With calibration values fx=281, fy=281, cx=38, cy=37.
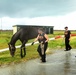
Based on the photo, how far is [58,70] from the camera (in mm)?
12820

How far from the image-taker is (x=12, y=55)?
18391 mm

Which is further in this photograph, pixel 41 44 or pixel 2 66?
pixel 41 44

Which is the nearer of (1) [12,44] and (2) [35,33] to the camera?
(1) [12,44]

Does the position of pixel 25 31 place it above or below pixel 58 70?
above

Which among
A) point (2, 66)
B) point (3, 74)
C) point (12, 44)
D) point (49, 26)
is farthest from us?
point (49, 26)

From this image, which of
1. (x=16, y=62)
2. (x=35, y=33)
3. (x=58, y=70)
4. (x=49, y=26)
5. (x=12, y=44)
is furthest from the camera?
(x=49, y=26)

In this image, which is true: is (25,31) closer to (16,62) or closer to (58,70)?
(16,62)

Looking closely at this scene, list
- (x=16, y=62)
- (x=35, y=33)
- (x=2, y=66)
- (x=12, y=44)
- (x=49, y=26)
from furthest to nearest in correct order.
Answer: (x=49, y=26)
(x=35, y=33)
(x=12, y=44)
(x=16, y=62)
(x=2, y=66)

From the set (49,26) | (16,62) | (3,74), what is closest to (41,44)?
(16,62)

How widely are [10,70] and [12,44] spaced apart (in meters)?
5.36

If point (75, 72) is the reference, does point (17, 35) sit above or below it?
above

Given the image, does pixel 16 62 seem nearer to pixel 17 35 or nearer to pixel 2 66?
pixel 2 66

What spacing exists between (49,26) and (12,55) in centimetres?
6133

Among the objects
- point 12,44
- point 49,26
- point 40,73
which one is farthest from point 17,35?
point 49,26
